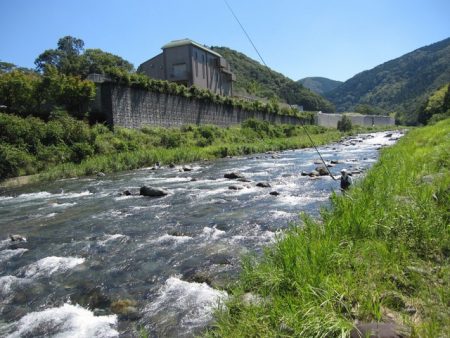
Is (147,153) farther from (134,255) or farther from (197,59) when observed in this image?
(197,59)

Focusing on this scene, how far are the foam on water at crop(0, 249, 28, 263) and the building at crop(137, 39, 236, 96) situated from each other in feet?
152

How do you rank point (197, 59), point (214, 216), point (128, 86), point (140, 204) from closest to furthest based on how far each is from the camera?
point (214, 216), point (140, 204), point (128, 86), point (197, 59)

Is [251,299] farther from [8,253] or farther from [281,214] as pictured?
Answer: [8,253]

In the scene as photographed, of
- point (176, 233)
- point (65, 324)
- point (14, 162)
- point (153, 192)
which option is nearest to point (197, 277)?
point (65, 324)

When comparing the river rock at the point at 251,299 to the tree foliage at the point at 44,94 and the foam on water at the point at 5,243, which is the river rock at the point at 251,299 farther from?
the tree foliage at the point at 44,94

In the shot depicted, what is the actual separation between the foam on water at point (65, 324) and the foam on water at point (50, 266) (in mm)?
1479

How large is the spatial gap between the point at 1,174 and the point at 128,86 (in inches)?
581

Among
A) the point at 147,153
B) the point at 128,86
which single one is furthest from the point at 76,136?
the point at 128,86

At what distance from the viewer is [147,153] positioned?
24203mm

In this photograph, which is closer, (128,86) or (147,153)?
(147,153)

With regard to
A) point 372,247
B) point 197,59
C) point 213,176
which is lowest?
point 213,176

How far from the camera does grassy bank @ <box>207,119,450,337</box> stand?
119 inches

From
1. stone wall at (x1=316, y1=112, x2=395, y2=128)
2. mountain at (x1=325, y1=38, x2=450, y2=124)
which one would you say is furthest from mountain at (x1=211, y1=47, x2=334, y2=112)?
mountain at (x1=325, y1=38, x2=450, y2=124)

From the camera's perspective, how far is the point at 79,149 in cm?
2258
